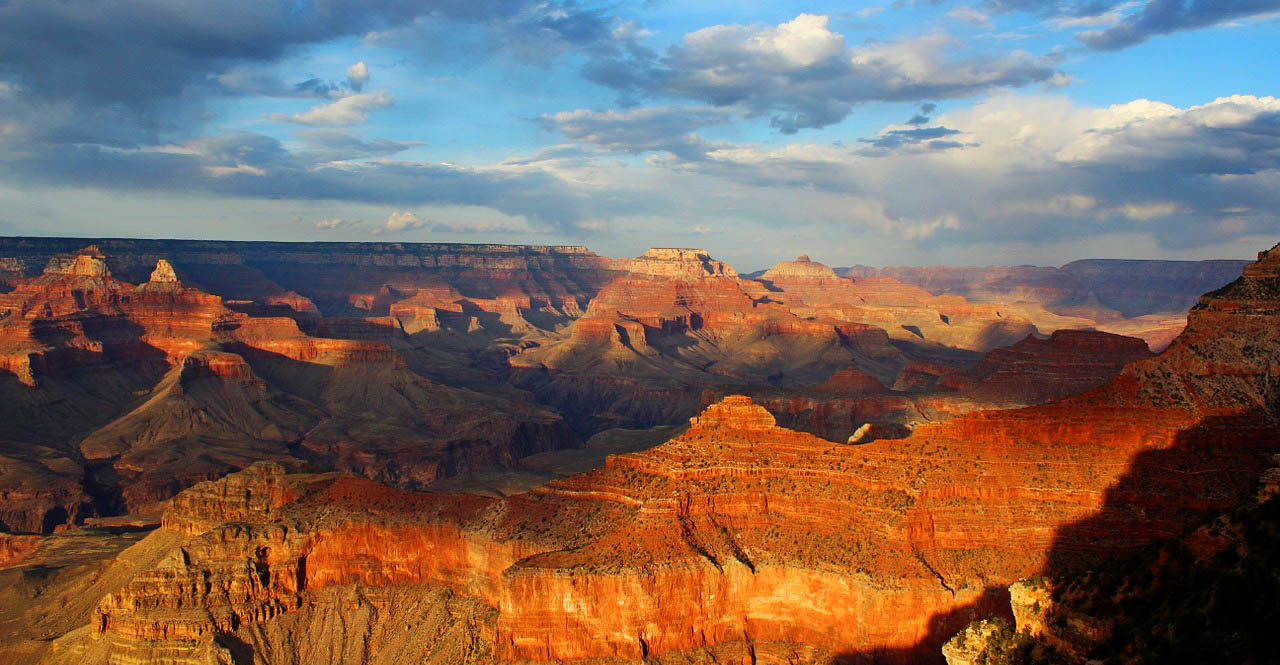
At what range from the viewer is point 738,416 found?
5569 cm

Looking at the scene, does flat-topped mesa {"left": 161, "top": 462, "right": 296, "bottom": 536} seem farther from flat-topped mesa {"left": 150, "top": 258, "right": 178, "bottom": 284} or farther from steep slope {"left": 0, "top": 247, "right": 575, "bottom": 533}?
flat-topped mesa {"left": 150, "top": 258, "right": 178, "bottom": 284}

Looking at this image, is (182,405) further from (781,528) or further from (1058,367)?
(781,528)

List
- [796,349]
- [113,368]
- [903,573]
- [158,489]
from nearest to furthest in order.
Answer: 1. [903,573]
2. [158,489]
3. [113,368]
4. [796,349]

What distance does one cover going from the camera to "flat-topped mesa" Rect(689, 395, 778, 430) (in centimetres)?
5547

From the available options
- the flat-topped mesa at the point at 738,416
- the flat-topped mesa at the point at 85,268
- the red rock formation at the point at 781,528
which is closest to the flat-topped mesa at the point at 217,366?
the flat-topped mesa at the point at 85,268

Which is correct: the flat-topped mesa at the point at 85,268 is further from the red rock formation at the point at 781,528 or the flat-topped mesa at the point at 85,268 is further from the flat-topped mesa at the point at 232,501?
the red rock formation at the point at 781,528

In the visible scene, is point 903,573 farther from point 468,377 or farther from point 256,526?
point 468,377

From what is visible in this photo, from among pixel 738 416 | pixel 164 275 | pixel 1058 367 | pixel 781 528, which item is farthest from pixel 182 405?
pixel 781 528

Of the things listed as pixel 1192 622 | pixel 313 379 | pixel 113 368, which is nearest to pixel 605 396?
pixel 313 379

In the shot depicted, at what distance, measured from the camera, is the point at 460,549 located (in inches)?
2142

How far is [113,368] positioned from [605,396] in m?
75.4

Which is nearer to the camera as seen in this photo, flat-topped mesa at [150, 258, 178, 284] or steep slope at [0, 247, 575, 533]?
steep slope at [0, 247, 575, 533]

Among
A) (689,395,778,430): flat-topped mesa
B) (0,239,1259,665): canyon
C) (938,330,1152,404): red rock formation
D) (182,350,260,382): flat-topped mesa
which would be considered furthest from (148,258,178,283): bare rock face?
(689,395,778,430): flat-topped mesa

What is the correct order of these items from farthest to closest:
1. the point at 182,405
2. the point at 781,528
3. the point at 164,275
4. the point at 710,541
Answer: the point at 164,275, the point at 182,405, the point at 781,528, the point at 710,541
